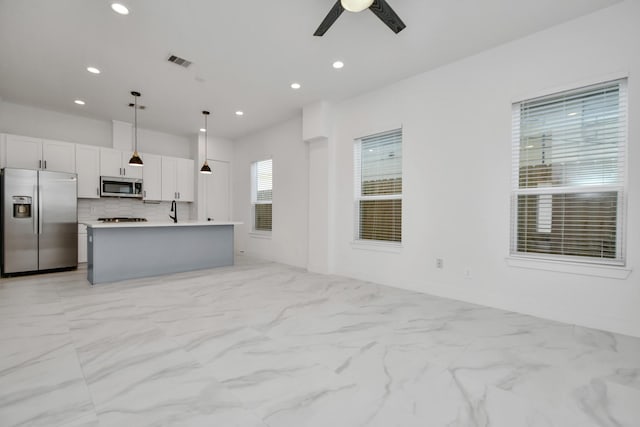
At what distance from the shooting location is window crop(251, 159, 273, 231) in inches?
274

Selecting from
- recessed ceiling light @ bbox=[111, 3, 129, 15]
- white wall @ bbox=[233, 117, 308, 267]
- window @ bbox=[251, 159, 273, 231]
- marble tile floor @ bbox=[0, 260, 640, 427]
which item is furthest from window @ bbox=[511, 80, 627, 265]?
window @ bbox=[251, 159, 273, 231]

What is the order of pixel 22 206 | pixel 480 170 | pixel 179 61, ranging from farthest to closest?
pixel 22 206 < pixel 179 61 < pixel 480 170

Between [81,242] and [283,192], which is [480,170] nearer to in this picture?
[283,192]

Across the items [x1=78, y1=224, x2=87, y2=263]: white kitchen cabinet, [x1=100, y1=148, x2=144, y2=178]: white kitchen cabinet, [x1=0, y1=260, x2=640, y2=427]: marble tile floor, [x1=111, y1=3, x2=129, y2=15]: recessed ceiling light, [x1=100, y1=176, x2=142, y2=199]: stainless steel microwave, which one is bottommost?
[x1=0, y1=260, x2=640, y2=427]: marble tile floor

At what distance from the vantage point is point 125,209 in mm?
6617

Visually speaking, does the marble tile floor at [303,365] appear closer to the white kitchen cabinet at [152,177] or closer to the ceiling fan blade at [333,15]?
the ceiling fan blade at [333,15]

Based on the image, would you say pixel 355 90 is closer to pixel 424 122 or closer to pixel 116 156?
pixel 424 122

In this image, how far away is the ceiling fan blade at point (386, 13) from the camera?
Result: 7.66 feet

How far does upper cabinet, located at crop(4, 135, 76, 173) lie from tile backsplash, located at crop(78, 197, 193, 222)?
845 millimetres

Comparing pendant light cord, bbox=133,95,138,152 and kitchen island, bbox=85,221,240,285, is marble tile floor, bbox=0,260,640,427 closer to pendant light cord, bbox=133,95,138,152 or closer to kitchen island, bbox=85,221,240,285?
kitchen island, bbox=85,221,240,285

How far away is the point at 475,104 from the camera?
3643mm

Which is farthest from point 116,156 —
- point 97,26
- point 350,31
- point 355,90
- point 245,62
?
point 350,31

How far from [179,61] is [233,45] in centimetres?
90

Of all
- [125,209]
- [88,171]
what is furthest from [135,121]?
[125,209]
